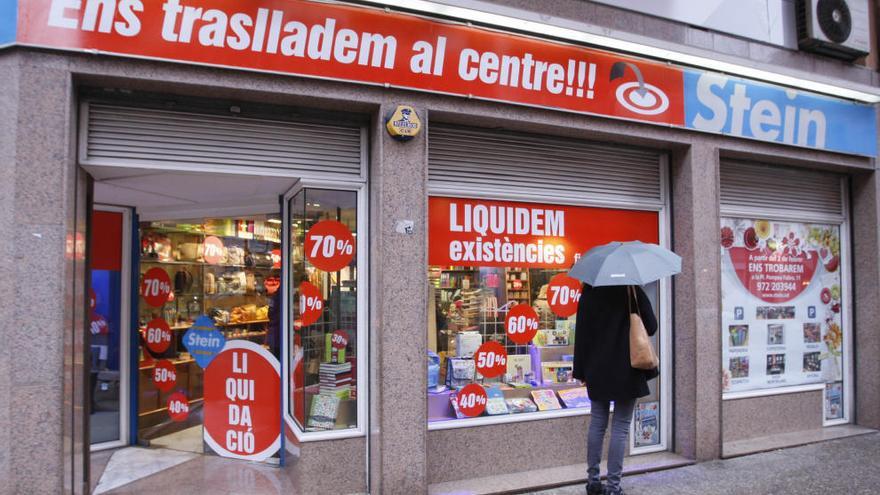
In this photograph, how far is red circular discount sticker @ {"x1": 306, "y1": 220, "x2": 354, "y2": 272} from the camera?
4.91 metres

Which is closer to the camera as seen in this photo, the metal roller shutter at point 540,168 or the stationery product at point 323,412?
the stationery product at point 323,412

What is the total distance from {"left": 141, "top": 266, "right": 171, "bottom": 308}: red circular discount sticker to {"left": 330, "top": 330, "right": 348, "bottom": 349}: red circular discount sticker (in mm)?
2461

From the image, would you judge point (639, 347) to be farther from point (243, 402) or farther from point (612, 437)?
point (243, 402)

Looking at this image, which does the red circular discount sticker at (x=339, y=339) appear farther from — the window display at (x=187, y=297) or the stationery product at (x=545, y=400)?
the stationery product at (x=545, y=400)

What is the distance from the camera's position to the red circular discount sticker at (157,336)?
619 cm

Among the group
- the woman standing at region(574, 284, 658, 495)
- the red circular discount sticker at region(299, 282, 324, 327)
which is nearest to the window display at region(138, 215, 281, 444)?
the red circular discount sticker at region(299, 282, 324, 327)

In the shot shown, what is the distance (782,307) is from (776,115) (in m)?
2.32

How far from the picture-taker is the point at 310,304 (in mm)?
4969

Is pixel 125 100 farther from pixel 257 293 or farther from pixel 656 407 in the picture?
pixel 656 407

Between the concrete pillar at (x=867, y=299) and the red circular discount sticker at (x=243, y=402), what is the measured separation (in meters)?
6.94

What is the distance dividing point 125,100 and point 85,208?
2.95 ft

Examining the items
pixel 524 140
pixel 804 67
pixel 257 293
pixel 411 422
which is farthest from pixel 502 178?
pixel 804 67

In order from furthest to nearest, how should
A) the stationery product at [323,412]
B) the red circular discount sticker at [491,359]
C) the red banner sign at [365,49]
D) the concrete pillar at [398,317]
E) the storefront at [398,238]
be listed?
the red circular discount sticker at [491,359] → the stationery product at [323,412] → the concrete pillar at [398,317] → the storefront at [398,238] → the red banner sign at [365,49]

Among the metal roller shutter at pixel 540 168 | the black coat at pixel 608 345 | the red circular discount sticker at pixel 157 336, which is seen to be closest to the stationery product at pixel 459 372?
the black coat at pixel 608 345
